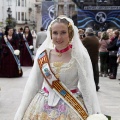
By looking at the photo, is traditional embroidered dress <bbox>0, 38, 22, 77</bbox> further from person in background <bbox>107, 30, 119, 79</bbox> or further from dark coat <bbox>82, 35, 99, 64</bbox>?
dark coat <bbox>82, 35, 99, 64</bbox>

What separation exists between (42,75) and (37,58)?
16 cm

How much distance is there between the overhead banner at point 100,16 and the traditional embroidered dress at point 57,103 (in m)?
18.9

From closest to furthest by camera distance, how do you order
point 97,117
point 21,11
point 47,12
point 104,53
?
1. point 97,117
2. point 104,53
3. point 47,12
4. point 21,11

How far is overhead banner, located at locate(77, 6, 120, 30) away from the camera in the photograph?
22.5m

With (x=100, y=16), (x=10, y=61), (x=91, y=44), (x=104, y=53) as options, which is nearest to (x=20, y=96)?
(x=91, y=44)

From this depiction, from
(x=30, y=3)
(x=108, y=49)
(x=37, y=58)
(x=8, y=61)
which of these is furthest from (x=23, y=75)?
(x=30, y=3)

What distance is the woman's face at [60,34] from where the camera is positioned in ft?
11.9

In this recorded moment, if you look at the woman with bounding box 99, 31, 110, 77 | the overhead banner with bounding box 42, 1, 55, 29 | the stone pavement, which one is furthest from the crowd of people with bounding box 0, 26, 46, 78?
the overhead banner with bounding box 42, 1, 55, 29

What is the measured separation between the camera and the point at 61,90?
3658mm

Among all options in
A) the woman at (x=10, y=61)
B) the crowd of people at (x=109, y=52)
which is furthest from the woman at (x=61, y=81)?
the woman at (x=10, y=61)

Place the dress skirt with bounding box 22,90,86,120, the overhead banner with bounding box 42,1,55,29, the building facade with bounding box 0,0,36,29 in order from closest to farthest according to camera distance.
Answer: the dress skirt with bounding box 22,90,86,120
the overhead banner with bounding box 42,1,55,29
the building facade with bounding box 0,0,36,29

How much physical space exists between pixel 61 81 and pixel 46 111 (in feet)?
0.94

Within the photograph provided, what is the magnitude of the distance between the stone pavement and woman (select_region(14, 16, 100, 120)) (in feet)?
10.7

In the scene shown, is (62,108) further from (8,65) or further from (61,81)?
(8,65)
